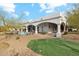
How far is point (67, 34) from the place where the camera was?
2.08 meters

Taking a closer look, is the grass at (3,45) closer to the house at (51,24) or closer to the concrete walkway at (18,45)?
the concrete walkway at (18,45)

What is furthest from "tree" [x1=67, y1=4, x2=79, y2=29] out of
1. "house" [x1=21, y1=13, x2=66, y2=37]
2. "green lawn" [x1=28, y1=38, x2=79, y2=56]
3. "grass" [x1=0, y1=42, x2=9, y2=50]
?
"grass" [x1=0, y1=42, x2=9, y2=50]

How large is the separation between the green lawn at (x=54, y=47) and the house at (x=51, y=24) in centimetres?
9

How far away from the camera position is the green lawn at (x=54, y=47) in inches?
79.3

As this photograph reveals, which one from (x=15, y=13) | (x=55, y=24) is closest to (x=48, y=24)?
(x=55, y=24)

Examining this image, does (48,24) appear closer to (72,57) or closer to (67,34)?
(67,34)

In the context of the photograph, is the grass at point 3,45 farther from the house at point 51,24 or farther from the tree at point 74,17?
the tree at point 74,17

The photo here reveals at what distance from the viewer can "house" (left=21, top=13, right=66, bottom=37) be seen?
2.05 meters

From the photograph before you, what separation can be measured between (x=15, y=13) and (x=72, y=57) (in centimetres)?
71

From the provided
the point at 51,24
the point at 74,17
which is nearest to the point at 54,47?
the point at 51,24

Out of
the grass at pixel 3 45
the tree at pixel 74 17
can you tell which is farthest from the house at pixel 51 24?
the grass at pixel 3 45

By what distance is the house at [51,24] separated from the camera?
6.73 ft

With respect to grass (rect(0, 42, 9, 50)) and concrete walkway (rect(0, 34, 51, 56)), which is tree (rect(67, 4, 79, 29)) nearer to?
concrete walkway (rect(0, 34, 51, 56))

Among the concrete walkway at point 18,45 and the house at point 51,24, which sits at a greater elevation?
the house at point 51,24
